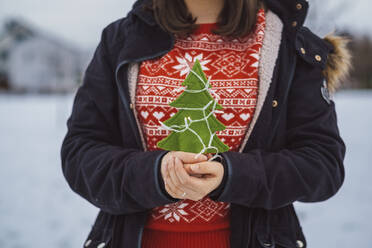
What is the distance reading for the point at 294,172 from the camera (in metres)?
1.07

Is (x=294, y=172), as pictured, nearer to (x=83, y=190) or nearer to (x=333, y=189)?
(x=333, y=189)

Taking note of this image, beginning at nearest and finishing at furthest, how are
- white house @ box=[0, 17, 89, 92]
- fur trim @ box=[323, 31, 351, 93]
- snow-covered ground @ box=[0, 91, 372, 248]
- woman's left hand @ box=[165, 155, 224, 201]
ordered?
woman's left hand @ box=[165, 155, 224, 201] < fur trim @ box=[323, 31, 351, 93] < snow-covered ground @ box=[0, 91, 372, 248] < white house @ box=[0, 17, 89, 92]

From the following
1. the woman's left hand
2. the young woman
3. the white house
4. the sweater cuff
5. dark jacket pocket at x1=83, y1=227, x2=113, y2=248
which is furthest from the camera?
the white house

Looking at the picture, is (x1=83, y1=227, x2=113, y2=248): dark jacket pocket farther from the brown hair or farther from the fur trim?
the fur trim

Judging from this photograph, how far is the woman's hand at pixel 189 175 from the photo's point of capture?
2.88ft

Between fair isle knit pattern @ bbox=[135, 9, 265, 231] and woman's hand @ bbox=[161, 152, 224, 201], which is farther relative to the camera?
fair isle knit pattern @ bbox=[135, 9, 265, 231]

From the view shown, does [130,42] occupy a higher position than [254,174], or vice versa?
[130,42]

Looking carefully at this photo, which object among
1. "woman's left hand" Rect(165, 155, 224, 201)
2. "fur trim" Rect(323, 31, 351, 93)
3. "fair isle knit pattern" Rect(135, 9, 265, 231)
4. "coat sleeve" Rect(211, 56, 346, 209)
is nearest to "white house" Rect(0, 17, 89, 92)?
"fair isle knit pattern" Rect(135, 9, 265, 231)

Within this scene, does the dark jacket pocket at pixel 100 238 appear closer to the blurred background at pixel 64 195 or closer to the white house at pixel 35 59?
the blurred background at pixel 64 195

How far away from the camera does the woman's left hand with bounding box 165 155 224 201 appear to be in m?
0.88

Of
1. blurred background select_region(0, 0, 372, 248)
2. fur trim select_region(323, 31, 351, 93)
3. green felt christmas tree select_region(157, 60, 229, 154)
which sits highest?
fur trim select_region(323, 31, 351, 93)

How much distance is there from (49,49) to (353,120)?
27.6 metres

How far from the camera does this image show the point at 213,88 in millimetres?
1154

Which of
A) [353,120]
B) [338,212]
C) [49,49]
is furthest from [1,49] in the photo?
[338,212]
